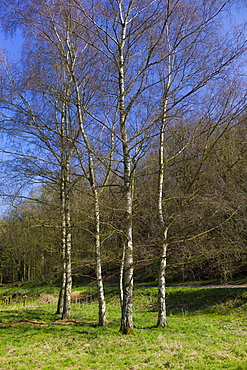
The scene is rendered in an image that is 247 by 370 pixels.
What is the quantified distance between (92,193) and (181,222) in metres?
2.09

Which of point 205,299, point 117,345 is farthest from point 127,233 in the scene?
point 205,299

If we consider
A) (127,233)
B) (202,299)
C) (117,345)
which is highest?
(127,233)

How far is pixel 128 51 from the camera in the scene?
6.97 meters

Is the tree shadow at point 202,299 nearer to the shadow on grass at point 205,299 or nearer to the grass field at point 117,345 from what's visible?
the shadow on grass at point 205,299

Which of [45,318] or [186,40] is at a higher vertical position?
[186,40]

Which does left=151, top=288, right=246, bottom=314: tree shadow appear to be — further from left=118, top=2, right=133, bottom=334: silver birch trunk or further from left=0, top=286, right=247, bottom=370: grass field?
left=118, top=2, right=133, bottom=334: silver birch trunk

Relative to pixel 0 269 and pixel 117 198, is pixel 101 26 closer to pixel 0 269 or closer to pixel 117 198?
pixel 117 198

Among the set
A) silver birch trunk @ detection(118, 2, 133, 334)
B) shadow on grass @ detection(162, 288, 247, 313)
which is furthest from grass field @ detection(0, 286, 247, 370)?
shadow on grass @ detection(162, 288, 247, 313)

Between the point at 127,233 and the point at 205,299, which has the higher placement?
the point at 127,233

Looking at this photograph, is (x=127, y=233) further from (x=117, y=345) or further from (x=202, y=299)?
(x=202, y=299)

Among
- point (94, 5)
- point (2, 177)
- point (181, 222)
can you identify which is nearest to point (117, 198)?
point (181, 222)

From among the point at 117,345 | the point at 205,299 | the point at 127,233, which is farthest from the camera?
→ the point at 205,299

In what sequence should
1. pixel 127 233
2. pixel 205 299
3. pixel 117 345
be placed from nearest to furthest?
1. pixel 117 345
2. pixel 127 233
3. pixel 205 299

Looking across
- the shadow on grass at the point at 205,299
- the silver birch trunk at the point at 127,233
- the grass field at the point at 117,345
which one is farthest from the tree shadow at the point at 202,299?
the silver birch trunk at the point at 127,233
